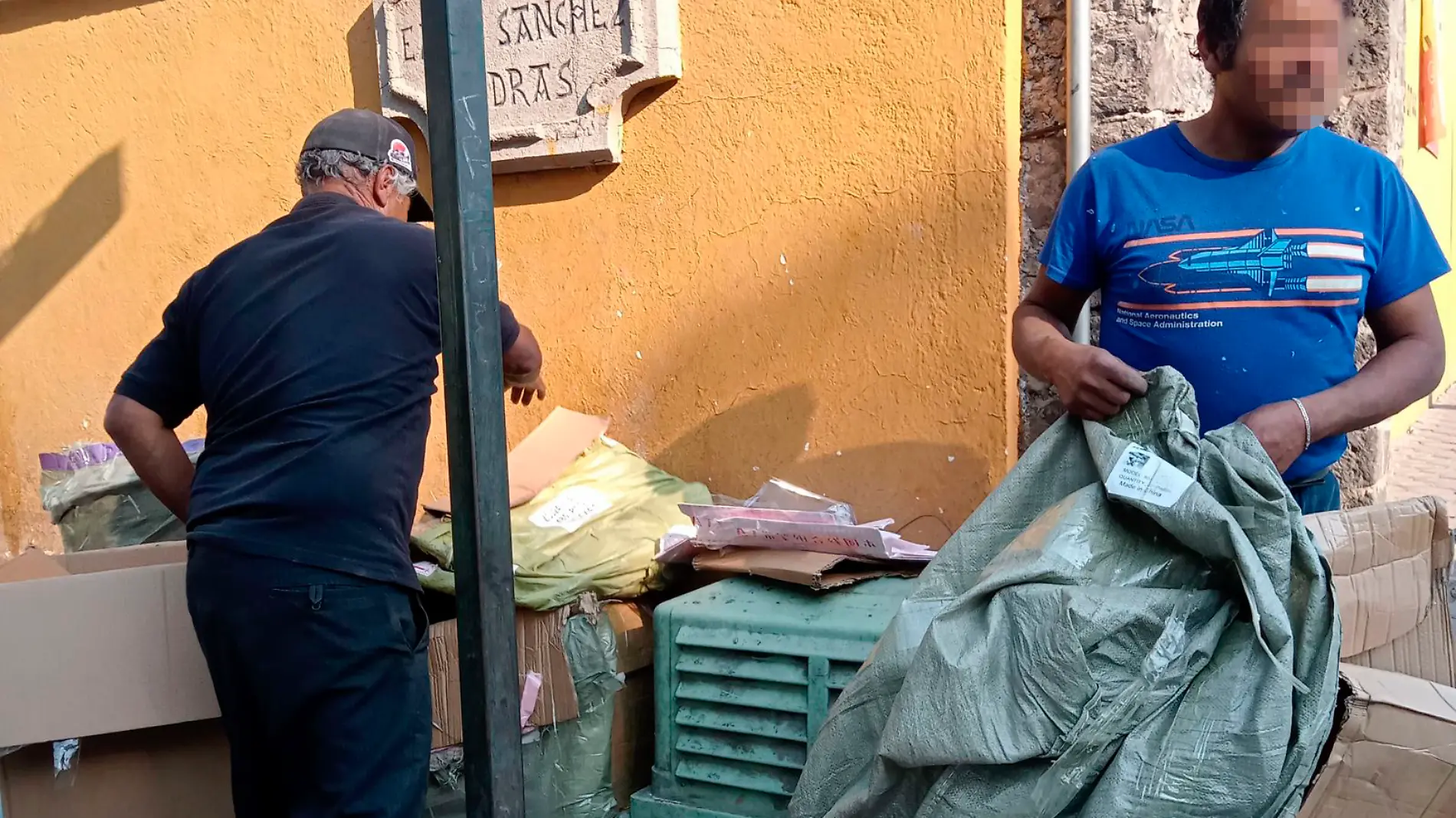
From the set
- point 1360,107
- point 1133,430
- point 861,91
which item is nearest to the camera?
point 1133,430

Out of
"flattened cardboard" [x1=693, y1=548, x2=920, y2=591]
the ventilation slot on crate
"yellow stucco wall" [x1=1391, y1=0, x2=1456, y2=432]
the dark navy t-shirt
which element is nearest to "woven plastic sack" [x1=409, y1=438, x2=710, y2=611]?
"flattened cardboard" [x1=693, y1=548, x2=920, y2=591]

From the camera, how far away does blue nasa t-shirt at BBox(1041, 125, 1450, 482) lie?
1.68 metres

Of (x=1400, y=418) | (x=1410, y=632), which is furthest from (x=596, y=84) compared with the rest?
(x=1400, y=418)

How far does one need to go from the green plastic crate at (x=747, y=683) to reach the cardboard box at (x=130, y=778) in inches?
37.2

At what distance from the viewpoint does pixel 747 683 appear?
2.49 meters

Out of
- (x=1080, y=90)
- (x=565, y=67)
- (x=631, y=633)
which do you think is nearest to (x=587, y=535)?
(x=631, y=633)

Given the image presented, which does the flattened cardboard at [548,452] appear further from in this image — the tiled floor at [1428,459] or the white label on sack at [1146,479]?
the tiled floor at [1428,459]

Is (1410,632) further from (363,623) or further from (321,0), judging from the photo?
(321,0)

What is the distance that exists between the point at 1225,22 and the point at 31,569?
2.61m

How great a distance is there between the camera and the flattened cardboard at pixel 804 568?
247 cm

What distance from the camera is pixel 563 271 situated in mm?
3426

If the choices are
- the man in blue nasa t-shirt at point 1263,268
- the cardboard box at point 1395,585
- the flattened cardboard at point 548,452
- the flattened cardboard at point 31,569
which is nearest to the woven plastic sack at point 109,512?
the flattened cardboard at point 31,569

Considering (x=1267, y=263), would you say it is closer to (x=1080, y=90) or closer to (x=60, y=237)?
(x=1080, y=90)

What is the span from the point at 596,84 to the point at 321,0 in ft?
4.24
